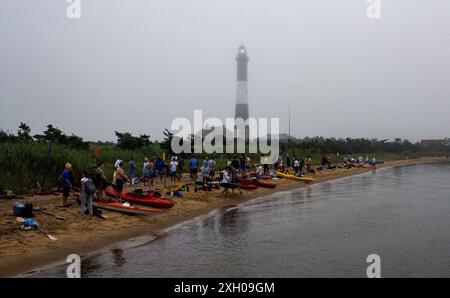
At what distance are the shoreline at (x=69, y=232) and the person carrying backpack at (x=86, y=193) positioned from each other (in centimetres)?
37

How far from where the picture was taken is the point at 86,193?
15.7 m

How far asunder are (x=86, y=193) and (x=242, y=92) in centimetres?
14843

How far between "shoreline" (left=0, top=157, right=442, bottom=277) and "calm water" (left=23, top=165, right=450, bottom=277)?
→ 23.2 inches

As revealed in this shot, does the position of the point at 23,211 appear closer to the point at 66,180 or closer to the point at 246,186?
the point at 66,180

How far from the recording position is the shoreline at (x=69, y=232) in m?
11.5

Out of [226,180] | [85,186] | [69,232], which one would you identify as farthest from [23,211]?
[226,180]

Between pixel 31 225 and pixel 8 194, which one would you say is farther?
pixel 8 194

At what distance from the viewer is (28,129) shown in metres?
31.9

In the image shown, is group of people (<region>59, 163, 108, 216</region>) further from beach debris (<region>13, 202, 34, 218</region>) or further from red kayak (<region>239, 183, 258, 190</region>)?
red kayak (<region>239, 183, 258, 190</region>)

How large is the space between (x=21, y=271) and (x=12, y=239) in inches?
81.0
